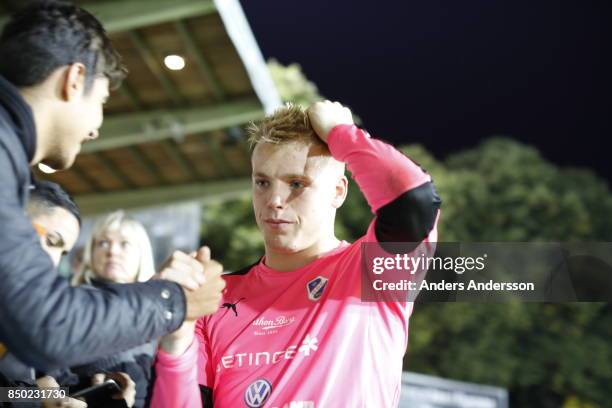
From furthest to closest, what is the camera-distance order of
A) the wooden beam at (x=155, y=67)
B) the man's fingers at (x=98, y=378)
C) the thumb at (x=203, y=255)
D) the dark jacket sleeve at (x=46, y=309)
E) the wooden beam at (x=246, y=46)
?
1. the wooden beam at (x=155, y=67)
2. the wooden beam at (x=246, y=46)
3. the man's fingers at (x=98, y=378)
4. the thumb at (x=203, y=255)
5. the dark jacket sleeve at (x=46, y=309)

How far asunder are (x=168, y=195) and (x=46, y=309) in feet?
29.2

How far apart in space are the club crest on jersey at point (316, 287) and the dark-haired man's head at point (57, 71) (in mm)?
807

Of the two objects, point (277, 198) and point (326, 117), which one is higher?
point (326, 117)

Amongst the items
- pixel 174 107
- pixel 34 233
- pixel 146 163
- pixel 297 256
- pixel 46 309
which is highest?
pixel 146 163

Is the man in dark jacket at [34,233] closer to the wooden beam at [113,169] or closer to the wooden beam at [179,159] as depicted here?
the wooden beam at [179,159]

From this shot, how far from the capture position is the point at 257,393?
219 centimetres

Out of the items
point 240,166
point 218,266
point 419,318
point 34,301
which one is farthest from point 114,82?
point 419,318

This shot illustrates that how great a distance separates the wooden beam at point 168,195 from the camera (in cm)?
1015

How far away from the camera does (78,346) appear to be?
163 centimetres

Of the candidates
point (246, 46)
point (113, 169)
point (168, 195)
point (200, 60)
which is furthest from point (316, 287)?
point (168, 195)

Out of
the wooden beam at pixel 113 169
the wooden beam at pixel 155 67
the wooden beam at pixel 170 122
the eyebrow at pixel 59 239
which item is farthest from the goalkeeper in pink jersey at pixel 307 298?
the wooden beam at pixel 113 169

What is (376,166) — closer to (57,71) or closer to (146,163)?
(57,71)

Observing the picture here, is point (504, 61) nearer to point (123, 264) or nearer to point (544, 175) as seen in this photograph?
point (544, 175)

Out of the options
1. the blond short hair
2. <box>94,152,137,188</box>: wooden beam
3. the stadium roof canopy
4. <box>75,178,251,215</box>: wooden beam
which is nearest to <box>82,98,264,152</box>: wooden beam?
the stadium roof canopy
